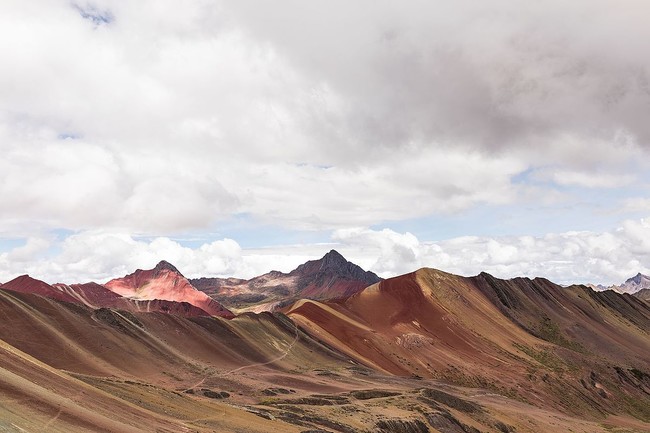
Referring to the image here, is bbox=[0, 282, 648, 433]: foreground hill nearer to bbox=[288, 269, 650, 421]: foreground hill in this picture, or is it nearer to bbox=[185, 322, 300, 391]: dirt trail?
bbox=[185, 322, 300, 391]: dirt trail

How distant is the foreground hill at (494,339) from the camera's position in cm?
A: 11500

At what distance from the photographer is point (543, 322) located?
16288 centimetres

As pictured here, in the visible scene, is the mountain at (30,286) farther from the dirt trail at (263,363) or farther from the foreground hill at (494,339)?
the dirt trail at (263,363)

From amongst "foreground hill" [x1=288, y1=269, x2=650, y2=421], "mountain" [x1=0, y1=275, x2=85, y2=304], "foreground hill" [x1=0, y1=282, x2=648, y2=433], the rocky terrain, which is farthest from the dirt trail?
"mountain" [x1=0, y1=275, x2=85, y2=304]

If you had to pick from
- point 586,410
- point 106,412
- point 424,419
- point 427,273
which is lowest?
point 586,410

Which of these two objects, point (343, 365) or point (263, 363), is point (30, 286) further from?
point (343, 365)

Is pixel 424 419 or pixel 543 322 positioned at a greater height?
pixel 543 322

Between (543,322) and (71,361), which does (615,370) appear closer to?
(543,322)

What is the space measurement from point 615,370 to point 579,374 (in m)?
15.6

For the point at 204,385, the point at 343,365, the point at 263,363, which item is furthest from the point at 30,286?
the point at 204,385

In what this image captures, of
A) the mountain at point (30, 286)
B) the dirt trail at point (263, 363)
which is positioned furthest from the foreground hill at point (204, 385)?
the mountain at point (30, 286)

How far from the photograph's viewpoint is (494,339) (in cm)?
13862

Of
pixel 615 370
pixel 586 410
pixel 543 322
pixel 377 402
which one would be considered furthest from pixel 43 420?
pixel 543 322

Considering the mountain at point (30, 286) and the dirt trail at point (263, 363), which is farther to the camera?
the mountain at point (30, 286)
